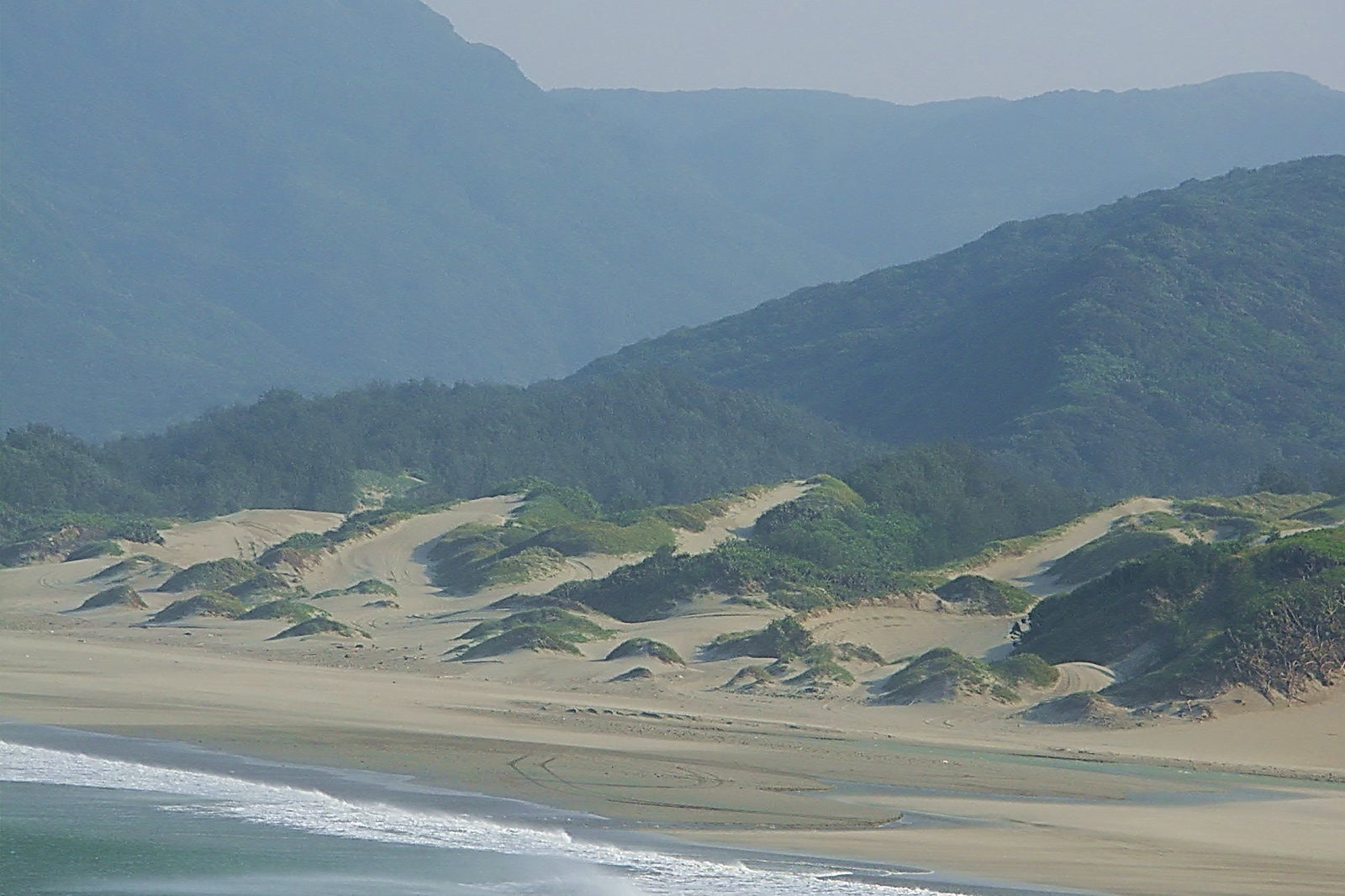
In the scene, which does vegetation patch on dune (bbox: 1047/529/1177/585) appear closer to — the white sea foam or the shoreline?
the shoreline

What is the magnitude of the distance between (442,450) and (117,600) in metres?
35.3

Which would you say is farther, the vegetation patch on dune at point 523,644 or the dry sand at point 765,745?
the vegetation patch on dune at point 523,644

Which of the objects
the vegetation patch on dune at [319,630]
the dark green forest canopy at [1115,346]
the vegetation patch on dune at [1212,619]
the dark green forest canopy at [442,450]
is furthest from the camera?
the dark green forest canopy at [1115,346]

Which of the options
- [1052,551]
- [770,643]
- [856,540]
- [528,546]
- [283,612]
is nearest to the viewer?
[770,643]

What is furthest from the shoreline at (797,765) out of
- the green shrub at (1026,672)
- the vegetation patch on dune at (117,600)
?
the vegetation patch on dune at (117,600)

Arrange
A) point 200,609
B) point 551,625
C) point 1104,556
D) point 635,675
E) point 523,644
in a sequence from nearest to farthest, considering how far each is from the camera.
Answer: point 635,675 → point 523,644 → point 551,625 → point 200,609 → point 1104,556

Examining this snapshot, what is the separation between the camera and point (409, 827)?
556 inches

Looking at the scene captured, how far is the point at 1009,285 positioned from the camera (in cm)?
10938

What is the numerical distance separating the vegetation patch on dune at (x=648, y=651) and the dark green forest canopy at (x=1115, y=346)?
49841 millimetres

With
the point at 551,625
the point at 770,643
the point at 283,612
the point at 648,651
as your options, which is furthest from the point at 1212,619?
the point at 283,612

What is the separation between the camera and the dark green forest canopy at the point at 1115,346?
83000 mm

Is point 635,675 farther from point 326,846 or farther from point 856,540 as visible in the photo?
point 856,540

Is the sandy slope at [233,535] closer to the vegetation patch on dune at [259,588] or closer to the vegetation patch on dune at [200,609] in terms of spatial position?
the vegetation patch on dune at [259,588]

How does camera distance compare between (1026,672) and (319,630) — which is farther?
(319,630)
